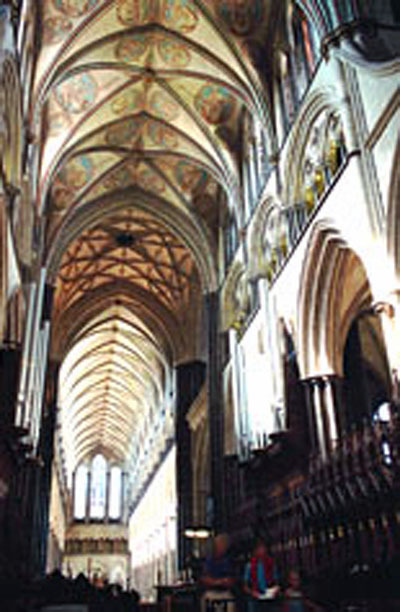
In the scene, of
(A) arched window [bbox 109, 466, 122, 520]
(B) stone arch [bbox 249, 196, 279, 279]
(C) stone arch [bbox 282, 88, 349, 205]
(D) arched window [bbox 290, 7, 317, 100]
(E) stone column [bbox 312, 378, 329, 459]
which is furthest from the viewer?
(A) arched window [bbox 109, 466, 122, 520]

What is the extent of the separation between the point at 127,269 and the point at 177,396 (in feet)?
18.6

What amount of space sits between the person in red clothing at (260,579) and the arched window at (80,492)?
44951mm

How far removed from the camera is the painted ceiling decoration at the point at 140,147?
13.7 metres

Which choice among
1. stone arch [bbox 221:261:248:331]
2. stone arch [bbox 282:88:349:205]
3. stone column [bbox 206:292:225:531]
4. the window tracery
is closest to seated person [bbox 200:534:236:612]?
stone arch [bbox 282:88:349:205]

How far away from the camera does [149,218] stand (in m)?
21.4

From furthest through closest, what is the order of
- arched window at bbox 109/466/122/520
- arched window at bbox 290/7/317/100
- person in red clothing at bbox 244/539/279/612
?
arched window at bbox 109/466/122/520, arched window at bbox 290/7/317/100, person in red clothing at bbox 244/539/279/612

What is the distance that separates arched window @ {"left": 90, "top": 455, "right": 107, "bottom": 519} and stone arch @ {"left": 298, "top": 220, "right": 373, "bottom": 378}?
41.6m

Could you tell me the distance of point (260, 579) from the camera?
18.2 ft

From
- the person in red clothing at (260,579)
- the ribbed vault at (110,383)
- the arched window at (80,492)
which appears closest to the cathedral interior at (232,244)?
the person in red clothing at (260,579)

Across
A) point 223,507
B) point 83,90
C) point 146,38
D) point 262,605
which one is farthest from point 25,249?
point 262,605

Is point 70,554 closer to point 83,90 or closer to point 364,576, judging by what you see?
point 83,90

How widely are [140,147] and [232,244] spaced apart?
13.6 ft

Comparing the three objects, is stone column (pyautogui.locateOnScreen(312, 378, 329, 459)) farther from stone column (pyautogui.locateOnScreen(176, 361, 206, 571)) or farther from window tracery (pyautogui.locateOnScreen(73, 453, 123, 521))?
window tracery (pyautogui.locateOnScreen(73, 453, 123, 521))

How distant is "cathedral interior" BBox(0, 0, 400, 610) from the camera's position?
8391 millimetres
